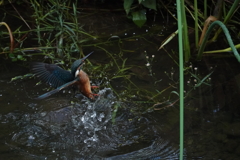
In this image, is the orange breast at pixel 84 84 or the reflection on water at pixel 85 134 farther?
the orange breast at pixel 84 84

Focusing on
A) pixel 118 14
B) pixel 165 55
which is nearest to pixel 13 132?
pixel 165 55

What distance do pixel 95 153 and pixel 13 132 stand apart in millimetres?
572

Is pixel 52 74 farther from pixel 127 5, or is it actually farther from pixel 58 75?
pixel 127 5

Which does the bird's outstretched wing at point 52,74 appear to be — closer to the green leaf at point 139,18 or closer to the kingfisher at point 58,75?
the kingfisher at point 58,75

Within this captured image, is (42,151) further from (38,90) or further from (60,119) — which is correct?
(38,90)

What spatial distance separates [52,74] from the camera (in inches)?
99.3

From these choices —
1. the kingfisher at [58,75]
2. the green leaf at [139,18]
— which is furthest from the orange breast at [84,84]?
the green leaf at [139,18]

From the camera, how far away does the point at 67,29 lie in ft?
10.9

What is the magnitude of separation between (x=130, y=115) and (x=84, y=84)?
1.21 feet

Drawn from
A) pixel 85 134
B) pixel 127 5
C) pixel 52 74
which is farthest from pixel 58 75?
pixel 127 5

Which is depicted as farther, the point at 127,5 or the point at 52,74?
the point at 127,5

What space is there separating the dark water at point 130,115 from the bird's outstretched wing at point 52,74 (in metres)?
Result: 0.27

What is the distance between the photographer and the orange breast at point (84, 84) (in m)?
2.52

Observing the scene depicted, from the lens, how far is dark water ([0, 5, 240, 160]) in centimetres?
227
